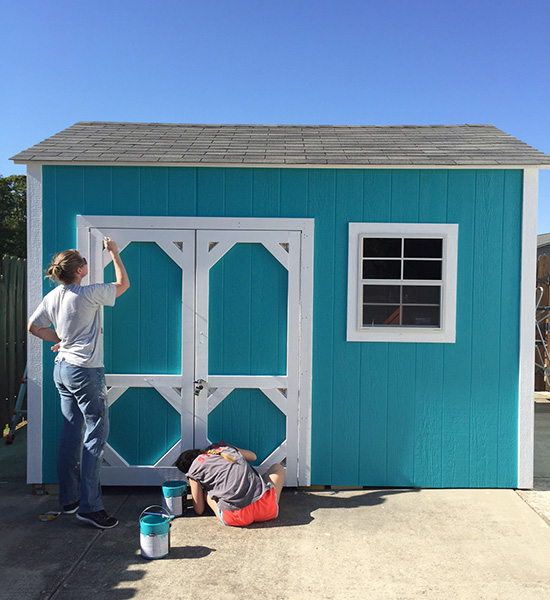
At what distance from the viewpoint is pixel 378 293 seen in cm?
446

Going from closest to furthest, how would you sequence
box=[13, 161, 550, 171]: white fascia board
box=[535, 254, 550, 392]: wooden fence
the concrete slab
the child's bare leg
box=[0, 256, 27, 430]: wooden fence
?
1. the concrete slab
2. the child's bare leg
3. box=[13, 161, 550, 171]: white fascia board
4. box=[0, 256, 27, 430]: wooden fence
5. box=[535, 254, 550, 392]: wooden fence

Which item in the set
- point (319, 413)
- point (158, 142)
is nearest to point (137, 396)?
point (319, 413)

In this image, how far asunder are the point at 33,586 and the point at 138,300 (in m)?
2.18

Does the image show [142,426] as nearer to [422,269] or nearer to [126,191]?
[126,191]

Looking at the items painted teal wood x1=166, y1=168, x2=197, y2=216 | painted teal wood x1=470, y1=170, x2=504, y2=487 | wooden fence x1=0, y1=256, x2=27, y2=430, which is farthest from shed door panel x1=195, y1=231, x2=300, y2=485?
wooden fence x1=0, y1=256, x2=27, y2=430

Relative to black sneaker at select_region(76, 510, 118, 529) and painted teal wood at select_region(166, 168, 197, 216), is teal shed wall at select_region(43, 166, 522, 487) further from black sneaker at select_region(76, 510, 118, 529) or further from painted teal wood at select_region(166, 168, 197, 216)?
black sneaker at select_region(76, 510, 118, 529)

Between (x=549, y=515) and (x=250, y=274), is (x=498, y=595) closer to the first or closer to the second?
(x=549, y=515)

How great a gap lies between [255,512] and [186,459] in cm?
66

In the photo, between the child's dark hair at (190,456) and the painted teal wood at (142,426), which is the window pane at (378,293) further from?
the painted teal wood at (142,426)

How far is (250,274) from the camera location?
445 centimetres

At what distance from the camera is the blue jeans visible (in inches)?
149

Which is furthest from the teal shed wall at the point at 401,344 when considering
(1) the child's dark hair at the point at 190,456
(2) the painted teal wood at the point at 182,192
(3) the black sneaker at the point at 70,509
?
(3) the black sneaker at the point at 70,509

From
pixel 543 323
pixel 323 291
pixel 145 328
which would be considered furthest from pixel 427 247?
pixel 543 323

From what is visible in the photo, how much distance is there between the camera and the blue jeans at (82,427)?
3.78m
